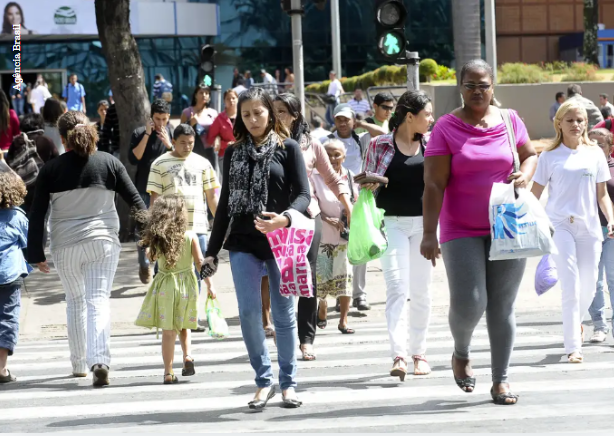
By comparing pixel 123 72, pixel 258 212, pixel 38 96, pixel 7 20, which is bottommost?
pixel 258 212

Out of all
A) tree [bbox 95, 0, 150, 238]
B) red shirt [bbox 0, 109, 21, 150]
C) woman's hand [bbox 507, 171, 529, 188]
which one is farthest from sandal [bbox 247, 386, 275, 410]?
tree [bbox 95, 0, 150, 238]

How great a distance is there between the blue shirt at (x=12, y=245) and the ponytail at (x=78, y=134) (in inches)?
34.9

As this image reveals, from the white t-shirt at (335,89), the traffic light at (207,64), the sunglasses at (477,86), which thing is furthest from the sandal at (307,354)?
the white t-shirt at (335,89)

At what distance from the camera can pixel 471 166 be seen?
624 cm

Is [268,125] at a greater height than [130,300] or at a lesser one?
greater

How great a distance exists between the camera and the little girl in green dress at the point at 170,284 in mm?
7879

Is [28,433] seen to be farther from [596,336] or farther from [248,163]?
[596,336]

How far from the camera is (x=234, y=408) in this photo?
670 cm

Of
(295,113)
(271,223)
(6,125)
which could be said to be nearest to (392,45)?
(6,125)

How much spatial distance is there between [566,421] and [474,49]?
502 inches

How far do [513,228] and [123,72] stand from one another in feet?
36.4

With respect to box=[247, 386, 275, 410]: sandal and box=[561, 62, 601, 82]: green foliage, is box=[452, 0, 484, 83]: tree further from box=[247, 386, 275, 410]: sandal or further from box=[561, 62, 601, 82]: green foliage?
box=[561, 62, 601, 82]: green foliage

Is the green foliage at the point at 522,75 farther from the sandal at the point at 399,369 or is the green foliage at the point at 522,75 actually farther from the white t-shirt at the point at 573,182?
the sandal at the point at 399,369

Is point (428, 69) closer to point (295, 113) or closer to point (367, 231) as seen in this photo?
point (295, 113)
